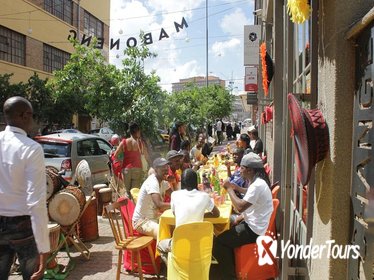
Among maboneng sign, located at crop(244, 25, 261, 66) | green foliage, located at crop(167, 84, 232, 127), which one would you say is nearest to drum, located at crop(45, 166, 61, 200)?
maboneng sign, located at crop(244, 25, 261, 66)

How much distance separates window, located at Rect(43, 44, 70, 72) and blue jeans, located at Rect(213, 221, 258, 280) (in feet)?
93.2

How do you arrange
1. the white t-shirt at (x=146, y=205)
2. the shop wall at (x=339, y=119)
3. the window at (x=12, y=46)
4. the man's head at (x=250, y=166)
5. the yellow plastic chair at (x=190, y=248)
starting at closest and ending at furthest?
the shop wall at (x=339, y=119)
the yellow plastic chair at (x=190, y=248)
the man's head at (x=250, y=166)
the white t-shirt at (x=146, y=205)
the window at (x=12, y=46)

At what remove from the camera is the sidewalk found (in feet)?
16.9

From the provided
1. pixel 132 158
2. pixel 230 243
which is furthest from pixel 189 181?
pixel 132 158

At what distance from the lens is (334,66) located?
2340 millimetres

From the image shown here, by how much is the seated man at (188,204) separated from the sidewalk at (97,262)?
1.26 meters

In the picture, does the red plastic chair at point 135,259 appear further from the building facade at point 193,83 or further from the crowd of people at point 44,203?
the building facade at point 193,83

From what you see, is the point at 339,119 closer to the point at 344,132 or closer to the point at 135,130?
the point at 344,132

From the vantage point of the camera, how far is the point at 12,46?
85.8 ft

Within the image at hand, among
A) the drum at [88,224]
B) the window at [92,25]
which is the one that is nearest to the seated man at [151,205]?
the drum at [88,224]

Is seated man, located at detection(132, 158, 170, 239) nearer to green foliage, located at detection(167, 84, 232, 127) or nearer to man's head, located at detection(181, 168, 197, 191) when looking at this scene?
man's head, located at detection(181, 168, 197, 191)

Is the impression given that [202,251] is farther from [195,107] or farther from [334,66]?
[195,107]

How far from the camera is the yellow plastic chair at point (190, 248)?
363 centimetres

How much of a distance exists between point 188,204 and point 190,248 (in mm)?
519
